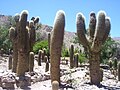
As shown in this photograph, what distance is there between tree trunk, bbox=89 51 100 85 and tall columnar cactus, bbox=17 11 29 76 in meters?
3.55

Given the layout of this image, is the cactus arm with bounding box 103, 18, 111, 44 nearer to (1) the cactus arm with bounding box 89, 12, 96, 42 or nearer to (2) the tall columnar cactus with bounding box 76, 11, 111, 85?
(2) the tall columnar cactus with bounding box 76, 11, 111, 85

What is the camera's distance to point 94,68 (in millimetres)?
17062

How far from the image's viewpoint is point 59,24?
15.2m

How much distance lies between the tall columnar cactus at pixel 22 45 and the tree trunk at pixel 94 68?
140 inches

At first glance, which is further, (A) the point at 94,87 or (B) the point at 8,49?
(B) the point at 8,49

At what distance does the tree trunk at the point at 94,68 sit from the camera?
16.9 metres

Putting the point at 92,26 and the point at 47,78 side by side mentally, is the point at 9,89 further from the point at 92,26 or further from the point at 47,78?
the point at 92,26

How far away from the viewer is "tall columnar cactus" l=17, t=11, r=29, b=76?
54.9ft

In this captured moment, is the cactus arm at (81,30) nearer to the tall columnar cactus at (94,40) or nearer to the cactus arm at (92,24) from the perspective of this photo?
the tall columnar cactus at (94,40)

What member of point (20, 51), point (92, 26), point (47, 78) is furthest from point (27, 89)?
point (92, 26)

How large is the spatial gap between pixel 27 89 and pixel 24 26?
3.47 m

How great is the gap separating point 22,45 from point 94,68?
4.05 meters

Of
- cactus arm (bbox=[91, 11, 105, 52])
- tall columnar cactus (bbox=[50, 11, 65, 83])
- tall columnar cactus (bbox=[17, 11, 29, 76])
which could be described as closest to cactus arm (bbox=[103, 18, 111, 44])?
cactus arm (bbox=[91, 11, 105, 52])

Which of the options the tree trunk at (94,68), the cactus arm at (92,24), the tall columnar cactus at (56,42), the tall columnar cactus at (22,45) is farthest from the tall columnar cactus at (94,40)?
the tall columnar cactus at (22,45)
